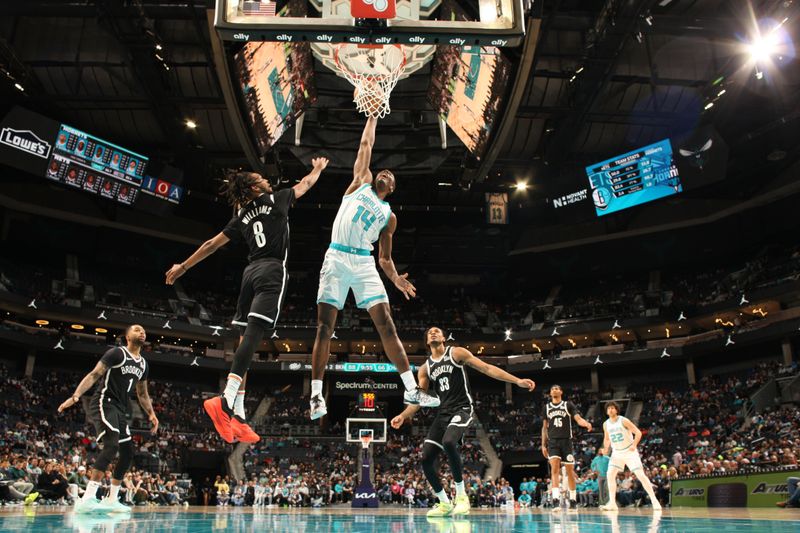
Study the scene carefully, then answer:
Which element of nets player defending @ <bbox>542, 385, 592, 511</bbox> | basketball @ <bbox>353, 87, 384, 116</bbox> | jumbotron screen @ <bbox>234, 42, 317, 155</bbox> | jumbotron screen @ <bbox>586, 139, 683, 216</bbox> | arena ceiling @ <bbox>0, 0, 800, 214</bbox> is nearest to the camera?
basketball @ <bbox>353, 87, 384, 116</bbox>

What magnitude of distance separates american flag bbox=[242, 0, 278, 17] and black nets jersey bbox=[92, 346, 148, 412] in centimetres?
465

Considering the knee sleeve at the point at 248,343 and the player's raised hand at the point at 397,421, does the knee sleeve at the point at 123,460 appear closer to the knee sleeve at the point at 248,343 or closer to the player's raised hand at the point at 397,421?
the player's raised hand at the point at 397,421

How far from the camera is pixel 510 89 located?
1368 centimetres

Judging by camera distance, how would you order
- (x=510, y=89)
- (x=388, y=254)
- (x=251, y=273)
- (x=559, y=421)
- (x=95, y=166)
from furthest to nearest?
(x=95, y=166) < (x=510, y=89) < (x=559, y=421) < (x=388, y=254) < (x=251, y=273)

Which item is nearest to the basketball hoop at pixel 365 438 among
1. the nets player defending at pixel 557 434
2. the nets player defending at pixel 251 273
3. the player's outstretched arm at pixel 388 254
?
the nets player defending at pixel 557 434

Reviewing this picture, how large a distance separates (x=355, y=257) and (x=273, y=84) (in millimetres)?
9152

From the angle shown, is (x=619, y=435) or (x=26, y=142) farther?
(x=26, y=142)

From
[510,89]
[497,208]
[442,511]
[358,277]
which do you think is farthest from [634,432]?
[497,208]

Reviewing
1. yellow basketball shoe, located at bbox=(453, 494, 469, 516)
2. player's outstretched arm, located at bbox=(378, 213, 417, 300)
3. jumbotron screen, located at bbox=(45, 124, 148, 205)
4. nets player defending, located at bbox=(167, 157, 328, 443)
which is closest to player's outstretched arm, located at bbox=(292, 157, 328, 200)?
nets player defending, located at bbox=(167, 157, 328, 443)

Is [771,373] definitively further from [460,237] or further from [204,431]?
[204,431]

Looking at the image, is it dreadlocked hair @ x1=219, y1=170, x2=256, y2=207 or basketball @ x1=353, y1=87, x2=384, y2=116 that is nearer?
dreadlocked hair @ x1=219, y1=170, x2=256, y2=207

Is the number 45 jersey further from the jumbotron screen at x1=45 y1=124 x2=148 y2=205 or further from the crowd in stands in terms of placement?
the crowd in stands

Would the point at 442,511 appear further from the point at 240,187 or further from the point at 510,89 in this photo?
the point at 510,89

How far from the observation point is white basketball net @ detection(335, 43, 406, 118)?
9.41 meters
